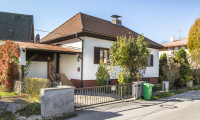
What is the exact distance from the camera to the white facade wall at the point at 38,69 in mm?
13172

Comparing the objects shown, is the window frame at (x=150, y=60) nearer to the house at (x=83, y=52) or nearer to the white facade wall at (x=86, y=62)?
the house at (x=83, y=52)

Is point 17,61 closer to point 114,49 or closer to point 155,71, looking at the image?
point 114,49

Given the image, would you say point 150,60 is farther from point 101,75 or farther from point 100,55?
point 101,75

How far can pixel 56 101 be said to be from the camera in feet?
21.0

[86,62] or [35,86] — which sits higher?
[86,62]

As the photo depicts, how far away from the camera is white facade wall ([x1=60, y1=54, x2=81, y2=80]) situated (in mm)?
13568

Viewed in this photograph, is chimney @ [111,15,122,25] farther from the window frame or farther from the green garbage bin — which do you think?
the green garbage bin

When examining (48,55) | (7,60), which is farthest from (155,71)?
(7,60)

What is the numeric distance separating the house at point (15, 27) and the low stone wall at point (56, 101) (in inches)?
797

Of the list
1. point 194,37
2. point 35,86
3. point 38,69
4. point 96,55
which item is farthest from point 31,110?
point 194,37

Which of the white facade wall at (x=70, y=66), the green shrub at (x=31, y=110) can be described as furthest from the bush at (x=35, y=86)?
the white facade wall at (x=70, y=66)

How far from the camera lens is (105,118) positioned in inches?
245

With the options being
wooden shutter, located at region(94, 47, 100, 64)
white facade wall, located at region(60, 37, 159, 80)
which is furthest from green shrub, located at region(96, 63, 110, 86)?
wooden shutter, located at region(94, 47, 100, 64)

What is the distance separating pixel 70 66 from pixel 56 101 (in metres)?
8.02
